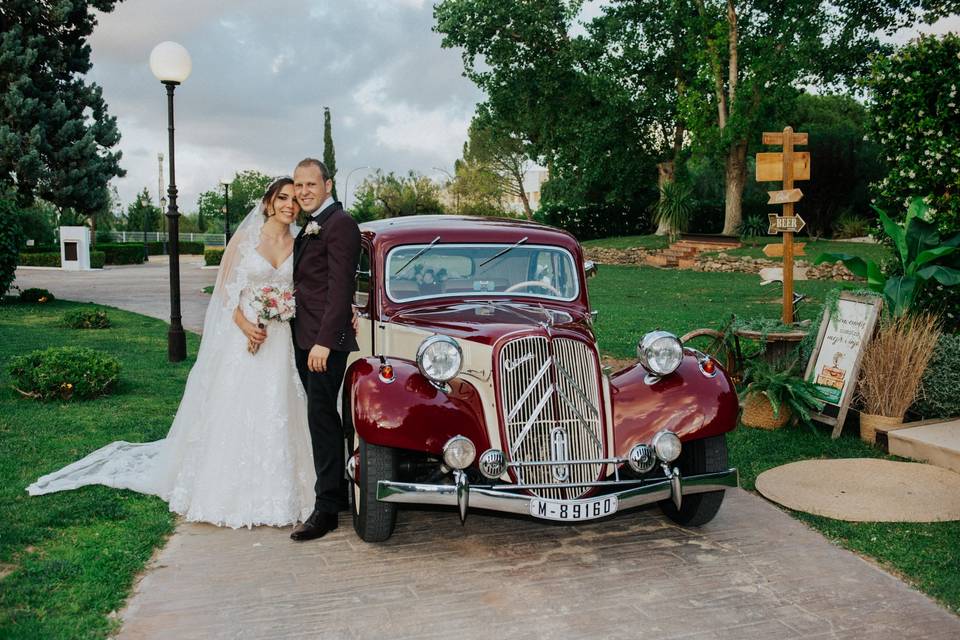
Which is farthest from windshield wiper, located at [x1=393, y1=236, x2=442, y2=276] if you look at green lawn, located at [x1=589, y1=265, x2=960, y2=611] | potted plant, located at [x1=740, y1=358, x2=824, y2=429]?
potted plant, located at [x1=740, y1=358, x2=824, y2=429]

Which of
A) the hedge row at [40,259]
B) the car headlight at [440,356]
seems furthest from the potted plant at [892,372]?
the hedge row at [40,259]

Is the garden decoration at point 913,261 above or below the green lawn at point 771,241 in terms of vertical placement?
below

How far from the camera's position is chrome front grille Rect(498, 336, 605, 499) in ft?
13.9

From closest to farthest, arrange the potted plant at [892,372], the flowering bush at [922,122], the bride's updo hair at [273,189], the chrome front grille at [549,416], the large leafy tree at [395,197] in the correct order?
the chrome front grille at [549,416] → the bride's updo hair at [273,189] → the potted plant at [892,372] → the flowering bush at [922,122] → the large leafy tree at [395,197]

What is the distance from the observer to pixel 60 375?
7.88 metres

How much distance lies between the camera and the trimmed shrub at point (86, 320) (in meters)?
13.3

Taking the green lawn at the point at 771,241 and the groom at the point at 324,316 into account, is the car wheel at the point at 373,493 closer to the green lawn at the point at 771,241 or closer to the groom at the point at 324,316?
the groom at the point at 324,316

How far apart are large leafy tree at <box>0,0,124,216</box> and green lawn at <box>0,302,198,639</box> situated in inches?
854

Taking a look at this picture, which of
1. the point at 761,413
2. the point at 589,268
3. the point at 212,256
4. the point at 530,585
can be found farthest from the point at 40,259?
the point at 530,585

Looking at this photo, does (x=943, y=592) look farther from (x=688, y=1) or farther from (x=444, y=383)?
(x=688, y=1)

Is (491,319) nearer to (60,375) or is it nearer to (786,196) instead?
(786,196)

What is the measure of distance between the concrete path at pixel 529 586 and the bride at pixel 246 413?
22 centimetres

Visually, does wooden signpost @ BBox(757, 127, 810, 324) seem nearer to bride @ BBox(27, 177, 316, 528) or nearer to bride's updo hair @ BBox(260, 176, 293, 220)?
bride's updo hair @ BBox(260, 176, 293, 220)

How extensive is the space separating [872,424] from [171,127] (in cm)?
883
